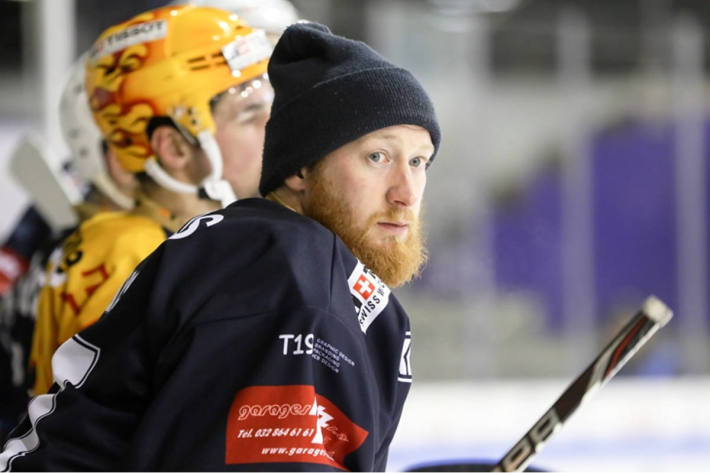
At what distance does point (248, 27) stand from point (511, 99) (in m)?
5.10

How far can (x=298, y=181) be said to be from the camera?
3.41 ft

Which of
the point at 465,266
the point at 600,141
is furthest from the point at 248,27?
the point at 600,141

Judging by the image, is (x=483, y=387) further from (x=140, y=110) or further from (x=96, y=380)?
(x=96, y=380)

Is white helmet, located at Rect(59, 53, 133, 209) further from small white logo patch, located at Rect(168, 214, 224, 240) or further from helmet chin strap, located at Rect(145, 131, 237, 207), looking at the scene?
small white logo patch, located at Rect(168, 214, 224, 240)

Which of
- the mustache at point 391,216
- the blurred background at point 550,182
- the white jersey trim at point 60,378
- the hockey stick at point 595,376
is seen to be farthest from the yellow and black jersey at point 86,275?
the blurred background at point 550,182

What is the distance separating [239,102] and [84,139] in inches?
17.3

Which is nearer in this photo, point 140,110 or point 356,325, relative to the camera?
point 356,325

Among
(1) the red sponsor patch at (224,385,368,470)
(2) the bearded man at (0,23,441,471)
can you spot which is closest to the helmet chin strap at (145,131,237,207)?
(2) the bearded man at (0,23,441,471)

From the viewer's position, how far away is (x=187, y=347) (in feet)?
2.75

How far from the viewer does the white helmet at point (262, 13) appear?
5.04 ft

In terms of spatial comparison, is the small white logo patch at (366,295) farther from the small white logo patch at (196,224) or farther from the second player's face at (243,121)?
the second player's face at (243,121)

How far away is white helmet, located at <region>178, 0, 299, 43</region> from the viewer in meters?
1.54

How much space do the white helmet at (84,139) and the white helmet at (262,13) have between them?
0.84 feet

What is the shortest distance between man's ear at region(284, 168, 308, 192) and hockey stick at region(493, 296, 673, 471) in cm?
35
